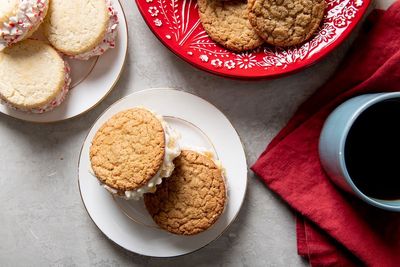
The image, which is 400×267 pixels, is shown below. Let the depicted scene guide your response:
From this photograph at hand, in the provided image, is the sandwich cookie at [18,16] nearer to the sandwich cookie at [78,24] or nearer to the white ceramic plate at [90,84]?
the sandwich cookie at [78,24]

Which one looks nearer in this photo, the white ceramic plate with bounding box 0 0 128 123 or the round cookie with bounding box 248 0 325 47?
the round cookie with bounding box 248 0 325 47

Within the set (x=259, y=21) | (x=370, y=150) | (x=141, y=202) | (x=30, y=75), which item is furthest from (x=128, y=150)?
(x=370, y=150)

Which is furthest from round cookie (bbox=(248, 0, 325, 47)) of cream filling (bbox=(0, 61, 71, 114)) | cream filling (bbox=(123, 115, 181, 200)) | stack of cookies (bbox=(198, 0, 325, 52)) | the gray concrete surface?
cream filling (bbox=(0, 61, 71, 114))

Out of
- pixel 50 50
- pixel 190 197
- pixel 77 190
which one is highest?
pixel 50 50

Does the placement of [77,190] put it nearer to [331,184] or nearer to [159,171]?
[159,171]

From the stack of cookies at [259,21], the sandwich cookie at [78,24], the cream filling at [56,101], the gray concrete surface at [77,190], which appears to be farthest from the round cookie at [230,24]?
the cream filling at [56,101]

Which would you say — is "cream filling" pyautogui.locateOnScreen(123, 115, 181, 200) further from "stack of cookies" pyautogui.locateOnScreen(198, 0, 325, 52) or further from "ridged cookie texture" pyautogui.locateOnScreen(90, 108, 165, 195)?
"stack of cookies" pyautogui.locateOnScreen(198, 0, 325, 52)

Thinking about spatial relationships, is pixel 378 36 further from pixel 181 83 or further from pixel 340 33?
pixel 181 83
